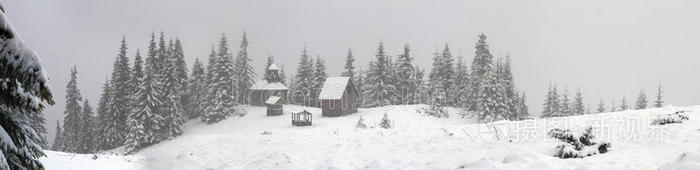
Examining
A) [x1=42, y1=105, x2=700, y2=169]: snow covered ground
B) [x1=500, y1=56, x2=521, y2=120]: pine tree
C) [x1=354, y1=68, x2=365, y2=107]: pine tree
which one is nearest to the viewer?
[x1=42, y1=105, x2=700, y2=169]: snow covered ground

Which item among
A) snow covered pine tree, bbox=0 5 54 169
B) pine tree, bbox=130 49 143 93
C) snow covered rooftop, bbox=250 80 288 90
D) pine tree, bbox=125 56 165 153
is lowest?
pine tree, bbox=125 56 165 153

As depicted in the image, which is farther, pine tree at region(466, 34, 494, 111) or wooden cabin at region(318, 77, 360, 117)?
wooden cabin at region(318, 77, 360, 117)

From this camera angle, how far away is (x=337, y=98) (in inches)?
2105

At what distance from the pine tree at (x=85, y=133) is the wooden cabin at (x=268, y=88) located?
21.9m

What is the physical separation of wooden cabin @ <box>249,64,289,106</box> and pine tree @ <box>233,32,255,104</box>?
1991mm

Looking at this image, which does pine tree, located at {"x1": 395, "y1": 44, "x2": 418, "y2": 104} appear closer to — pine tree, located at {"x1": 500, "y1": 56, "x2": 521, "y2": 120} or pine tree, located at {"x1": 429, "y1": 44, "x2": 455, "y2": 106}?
pine tree, located at {"x1": 429, "y1": 44, "x2": 455, "y2": 106}

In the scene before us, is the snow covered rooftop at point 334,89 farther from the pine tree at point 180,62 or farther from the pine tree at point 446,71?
the pine tree at point 180,62

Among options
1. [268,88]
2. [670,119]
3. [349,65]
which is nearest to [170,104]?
[268,88]

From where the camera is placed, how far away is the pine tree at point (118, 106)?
49.6 m

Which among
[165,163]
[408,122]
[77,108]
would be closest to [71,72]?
[77,108]

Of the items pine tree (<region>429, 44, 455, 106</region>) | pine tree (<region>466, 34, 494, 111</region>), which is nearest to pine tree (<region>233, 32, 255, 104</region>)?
pine tree (<region>429, 44, 455, 106</region>)

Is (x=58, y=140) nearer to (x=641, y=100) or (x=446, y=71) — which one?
(x=446, y=71)

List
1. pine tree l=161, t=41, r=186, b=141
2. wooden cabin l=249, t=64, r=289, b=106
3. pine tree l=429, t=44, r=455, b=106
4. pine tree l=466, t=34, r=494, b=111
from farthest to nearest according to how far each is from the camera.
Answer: wooden cabin l=249, t=64, r=289, b=106 → pine tree l=429, t=44, r=455, b=106 → pine tree l=466, t=34, r=494, b=111 → pine tree l=161, t=41, r=186, b=141

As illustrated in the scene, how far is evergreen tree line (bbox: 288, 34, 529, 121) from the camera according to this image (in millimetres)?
49344
